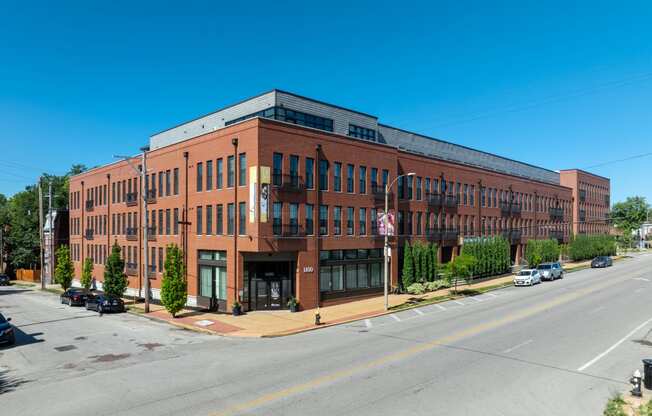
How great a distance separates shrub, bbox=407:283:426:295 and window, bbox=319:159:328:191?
12604 mm

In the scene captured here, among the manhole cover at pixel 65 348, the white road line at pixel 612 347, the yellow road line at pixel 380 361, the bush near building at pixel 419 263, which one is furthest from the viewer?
the bush near building at pixel 419 263

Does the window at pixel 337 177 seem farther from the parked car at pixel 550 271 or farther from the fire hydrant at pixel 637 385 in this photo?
the parked car at pixel 550 271

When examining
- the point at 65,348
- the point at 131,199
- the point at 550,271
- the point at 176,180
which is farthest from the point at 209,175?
the point at 550,271

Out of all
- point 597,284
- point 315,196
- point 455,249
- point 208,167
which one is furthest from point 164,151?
point 597,284

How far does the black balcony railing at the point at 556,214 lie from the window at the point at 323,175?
53112 mm

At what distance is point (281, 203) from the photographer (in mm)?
33469

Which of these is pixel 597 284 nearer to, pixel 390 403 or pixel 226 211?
pixel 226 211

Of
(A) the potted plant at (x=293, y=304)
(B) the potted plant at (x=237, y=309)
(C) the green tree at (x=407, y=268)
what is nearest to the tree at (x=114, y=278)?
(B) the potted plant at (x=237, y=309)

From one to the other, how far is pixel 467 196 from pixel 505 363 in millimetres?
39544

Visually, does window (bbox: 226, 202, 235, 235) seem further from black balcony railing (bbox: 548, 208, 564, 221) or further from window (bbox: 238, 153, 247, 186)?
black balcony railing (bbox: 548, 208, 564, 221)

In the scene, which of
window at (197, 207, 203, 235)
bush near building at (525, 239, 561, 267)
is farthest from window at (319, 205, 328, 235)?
bush near building at (525, 239, 561, 267)

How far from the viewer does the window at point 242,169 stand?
3341 centimetres

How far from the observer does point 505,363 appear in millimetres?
17609

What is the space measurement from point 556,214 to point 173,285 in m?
67.1
